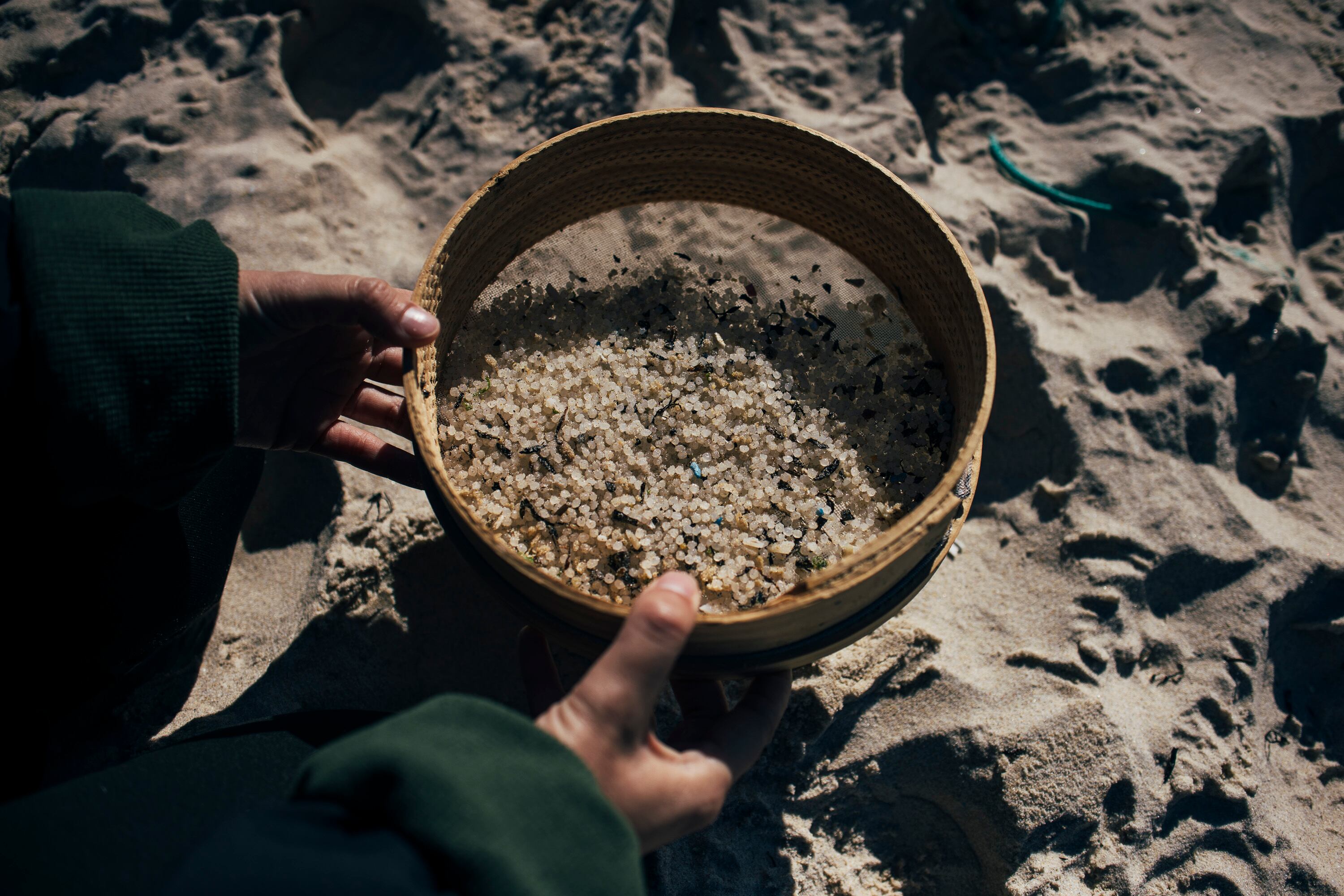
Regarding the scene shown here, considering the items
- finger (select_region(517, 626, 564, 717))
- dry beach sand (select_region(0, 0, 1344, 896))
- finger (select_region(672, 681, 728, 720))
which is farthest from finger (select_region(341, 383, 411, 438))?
finger (select_region(672, 681, 728, 720))

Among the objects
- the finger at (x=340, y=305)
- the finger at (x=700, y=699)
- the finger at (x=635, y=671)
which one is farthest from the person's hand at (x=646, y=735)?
the finger at (x=340, y=305)

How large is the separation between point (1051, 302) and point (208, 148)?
2341mm

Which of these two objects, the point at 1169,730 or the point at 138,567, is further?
the point at 1169,730

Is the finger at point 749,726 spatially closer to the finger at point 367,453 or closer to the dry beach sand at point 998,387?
the dry beach sand at point 998,387

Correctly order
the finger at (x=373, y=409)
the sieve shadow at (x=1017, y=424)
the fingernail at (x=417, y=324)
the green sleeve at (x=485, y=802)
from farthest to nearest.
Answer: the sieve shadow at (x=1017, y=424), the finger at (x=373, y=409), the fingernail at (x=417, y=324), the green sleeve at (x=485, y=802)

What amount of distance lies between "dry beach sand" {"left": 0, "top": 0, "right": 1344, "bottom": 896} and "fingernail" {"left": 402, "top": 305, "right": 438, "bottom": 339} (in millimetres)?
578

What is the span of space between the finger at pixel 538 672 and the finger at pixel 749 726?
27 centimetres

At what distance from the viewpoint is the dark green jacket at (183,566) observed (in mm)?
890

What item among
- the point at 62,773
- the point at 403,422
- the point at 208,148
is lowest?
the point at 62,773

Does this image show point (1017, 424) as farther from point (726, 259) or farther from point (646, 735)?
point (646, 735)

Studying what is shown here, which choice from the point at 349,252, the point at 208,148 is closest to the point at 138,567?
the point at 349,252

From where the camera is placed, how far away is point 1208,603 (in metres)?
1.78

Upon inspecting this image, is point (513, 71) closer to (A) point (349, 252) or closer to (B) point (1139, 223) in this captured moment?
(A) point (349, 252)

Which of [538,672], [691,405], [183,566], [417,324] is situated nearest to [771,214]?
[691,405]
